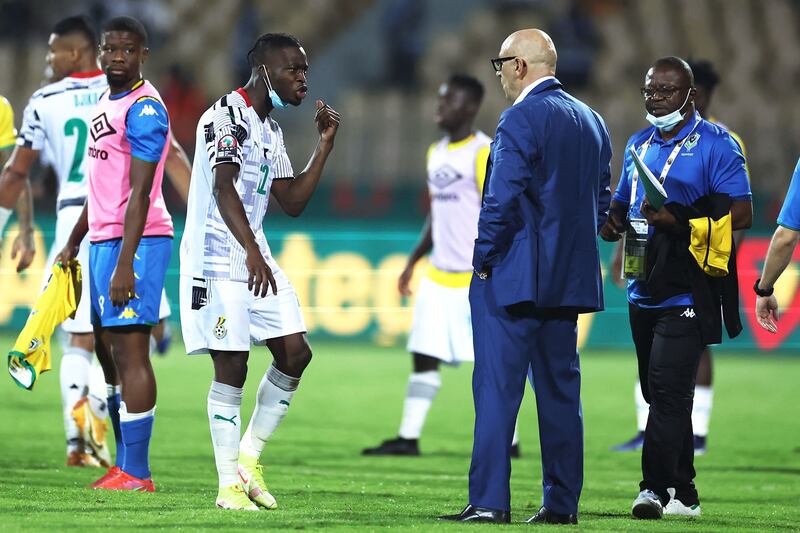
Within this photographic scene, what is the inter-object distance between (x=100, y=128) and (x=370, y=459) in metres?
3.37

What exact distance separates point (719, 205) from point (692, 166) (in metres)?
0.23

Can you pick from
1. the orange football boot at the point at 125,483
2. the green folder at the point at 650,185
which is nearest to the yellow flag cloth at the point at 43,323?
the orange football boot at the point at 125,483

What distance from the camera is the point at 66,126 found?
8.32 meters

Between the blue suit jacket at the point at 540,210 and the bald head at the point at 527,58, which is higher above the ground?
the bald head at the point at 527,58

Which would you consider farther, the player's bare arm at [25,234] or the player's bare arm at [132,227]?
the player's bare arm at [25,234]

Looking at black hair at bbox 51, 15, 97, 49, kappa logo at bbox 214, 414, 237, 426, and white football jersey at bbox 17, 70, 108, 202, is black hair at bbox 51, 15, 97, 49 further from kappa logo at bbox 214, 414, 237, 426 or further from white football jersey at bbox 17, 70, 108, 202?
kappa logo at bbox 214, 414, 237, 426

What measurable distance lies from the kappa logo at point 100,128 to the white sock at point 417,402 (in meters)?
3.62

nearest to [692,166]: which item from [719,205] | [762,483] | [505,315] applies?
[719,205]

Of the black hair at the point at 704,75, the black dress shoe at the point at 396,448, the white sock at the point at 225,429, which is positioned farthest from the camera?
the black dress shoe at the point at 396,448

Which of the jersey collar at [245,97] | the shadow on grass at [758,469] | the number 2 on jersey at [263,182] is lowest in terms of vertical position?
the shadow on grass at [758,469]

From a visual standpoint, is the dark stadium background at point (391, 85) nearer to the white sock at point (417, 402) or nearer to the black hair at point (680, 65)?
the white sock at point (417, 402)

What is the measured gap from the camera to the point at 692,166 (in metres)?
6.66

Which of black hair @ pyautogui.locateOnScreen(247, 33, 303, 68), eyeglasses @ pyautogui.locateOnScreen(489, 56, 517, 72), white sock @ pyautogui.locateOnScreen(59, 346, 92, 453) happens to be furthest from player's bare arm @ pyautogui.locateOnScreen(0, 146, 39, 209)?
eyeglasses @ pyautogui.locateOnScreen(489, 56, 517, 72)

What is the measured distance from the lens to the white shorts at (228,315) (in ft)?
20.4
